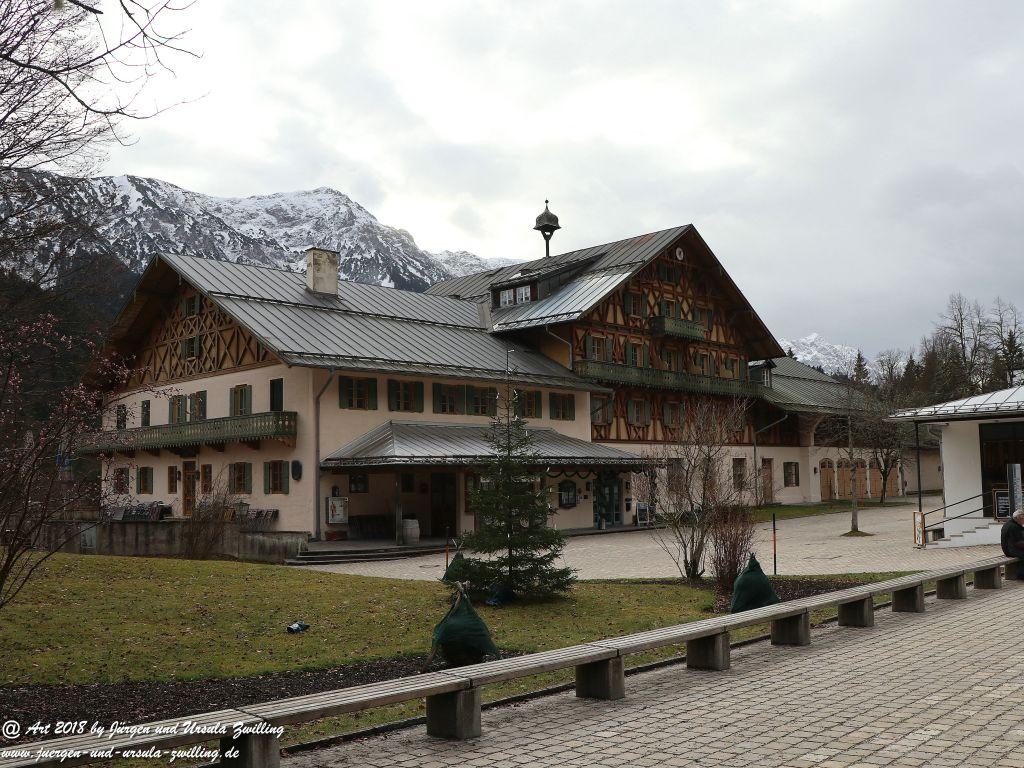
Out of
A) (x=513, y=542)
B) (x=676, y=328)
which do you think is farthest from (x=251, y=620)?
(x=676, y=328)

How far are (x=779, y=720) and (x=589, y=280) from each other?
120ft

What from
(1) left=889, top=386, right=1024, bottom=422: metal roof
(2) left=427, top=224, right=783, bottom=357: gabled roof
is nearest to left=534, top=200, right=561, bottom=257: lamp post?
(2) left=427, top=224, right=783, bottom=357: gabled roof

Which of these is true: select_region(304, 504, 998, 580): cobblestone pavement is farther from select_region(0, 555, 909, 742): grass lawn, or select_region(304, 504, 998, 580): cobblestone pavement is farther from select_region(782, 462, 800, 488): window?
select_region(782, 462, 800, 488): window

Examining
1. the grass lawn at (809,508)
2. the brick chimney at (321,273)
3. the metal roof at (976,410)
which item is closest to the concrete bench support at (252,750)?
the metal roof at (976,410)

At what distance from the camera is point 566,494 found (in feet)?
120

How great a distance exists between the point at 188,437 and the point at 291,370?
229 inches

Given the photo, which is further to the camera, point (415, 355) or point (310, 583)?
point (415, 355)

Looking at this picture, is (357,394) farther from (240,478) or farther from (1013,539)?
(1013,539)

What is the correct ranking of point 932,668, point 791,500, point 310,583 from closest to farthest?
point 932,668, point 310,583, point 791,500

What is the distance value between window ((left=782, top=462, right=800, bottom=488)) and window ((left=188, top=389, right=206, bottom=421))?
2880 centimetres

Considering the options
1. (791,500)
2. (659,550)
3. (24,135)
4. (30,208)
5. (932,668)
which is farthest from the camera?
(791,500)

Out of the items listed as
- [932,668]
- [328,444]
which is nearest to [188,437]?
[328,444]

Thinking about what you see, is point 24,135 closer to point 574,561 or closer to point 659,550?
point 574,561

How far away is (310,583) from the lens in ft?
57.5
